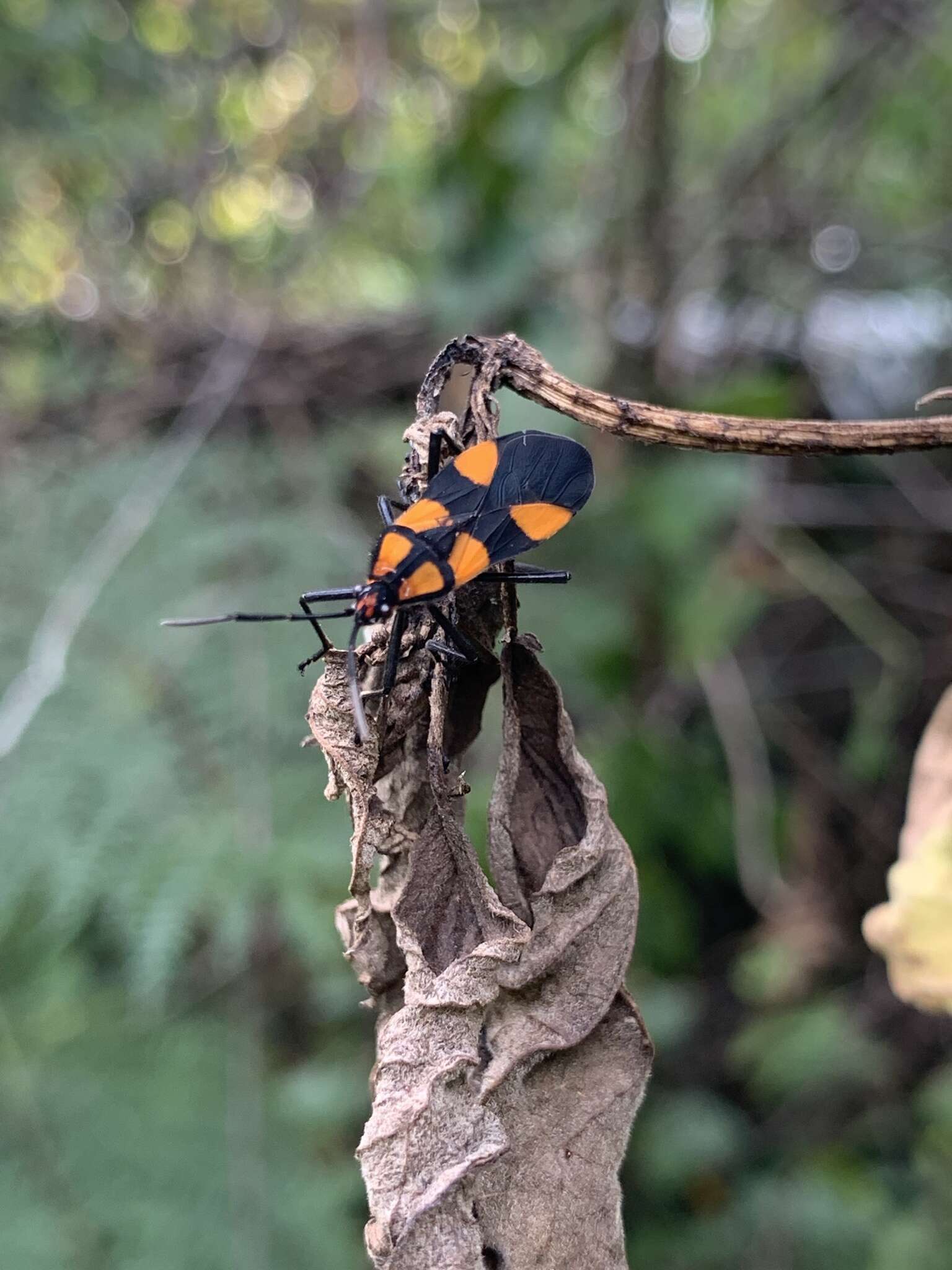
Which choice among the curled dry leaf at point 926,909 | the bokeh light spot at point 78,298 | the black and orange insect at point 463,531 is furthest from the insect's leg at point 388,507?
the bokeh light spot at point 78,298

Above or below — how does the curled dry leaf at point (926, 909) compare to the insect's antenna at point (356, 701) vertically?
below

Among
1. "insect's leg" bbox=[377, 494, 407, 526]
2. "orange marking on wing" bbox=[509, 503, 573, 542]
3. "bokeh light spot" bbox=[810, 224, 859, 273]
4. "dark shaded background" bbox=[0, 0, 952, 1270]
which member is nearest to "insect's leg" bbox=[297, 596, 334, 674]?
"insect's leg" bbox=[377, 494, 407, 526]

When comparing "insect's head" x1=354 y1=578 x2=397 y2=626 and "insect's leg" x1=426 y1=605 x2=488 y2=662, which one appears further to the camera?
"insect's head" x1=354 y1=578 x2=397 y2=626

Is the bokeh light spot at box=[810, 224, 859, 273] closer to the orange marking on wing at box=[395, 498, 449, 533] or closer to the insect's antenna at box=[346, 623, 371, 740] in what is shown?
the orange marking on wing at box=[395, 498, 449, 533]

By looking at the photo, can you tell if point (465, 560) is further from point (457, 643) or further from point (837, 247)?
point (837, 247)

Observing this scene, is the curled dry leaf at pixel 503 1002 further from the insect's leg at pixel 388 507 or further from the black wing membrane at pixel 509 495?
the insect's leg at pixel 388 507

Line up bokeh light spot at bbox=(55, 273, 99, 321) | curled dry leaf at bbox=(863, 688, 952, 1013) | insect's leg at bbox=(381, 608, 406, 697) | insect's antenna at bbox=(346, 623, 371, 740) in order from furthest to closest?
bokeh light spot at bbox=(55, 273, 99, 321), curled dry leaf at bbox=(863, 688, 952, 1013), insect's leg at bbox=(381, 608, 406, 697), insect's antenna at bbox=(346, 623, 371, 740)
